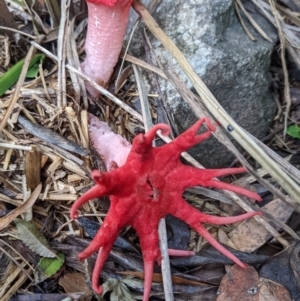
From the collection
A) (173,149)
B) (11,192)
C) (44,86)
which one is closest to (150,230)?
(173,149)

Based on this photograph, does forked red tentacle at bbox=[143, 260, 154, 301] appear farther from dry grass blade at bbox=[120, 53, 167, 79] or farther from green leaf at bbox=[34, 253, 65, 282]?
dry grass blade at bbox=[120, 53, 167, 79]

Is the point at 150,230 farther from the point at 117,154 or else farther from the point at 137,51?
the point at 137,51

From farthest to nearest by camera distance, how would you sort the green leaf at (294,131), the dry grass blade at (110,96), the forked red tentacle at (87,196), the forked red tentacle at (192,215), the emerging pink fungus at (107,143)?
the green leaf at (294,131), the dry grass blade at (110,96), the emerging pink fungus at (107,143), the forked red tentacle at (192,215), the forked red tentacle at (87,196)

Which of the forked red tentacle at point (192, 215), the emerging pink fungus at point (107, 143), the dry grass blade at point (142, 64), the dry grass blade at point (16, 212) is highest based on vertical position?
the dry grass blade at point (142, 64)

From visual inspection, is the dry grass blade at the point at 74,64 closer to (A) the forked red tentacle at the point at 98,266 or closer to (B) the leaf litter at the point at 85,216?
(B) the leaf litter at the point at 85,216

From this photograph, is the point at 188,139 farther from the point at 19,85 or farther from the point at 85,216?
the point at 19,85

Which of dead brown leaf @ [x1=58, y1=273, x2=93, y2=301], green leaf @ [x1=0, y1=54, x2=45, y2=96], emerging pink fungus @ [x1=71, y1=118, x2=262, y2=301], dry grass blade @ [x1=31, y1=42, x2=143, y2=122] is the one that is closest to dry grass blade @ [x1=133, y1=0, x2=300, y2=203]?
emerging pink fungus @ [x1=71, y1=118, x2=262, y2=301]

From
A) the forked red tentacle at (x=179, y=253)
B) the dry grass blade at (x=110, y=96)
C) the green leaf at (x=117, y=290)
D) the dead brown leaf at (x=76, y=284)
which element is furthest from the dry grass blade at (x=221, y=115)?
the dead brown leaf at (x=76, y=284)

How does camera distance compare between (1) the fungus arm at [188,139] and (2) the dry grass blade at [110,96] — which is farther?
(2) the dry grass blade at [110,96]
